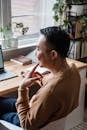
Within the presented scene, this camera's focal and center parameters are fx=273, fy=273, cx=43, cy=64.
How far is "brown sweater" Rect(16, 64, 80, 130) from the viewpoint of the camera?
150cm

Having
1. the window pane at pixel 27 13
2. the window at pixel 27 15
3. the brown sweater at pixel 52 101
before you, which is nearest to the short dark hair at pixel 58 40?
the brown sweater at pixel 52 101

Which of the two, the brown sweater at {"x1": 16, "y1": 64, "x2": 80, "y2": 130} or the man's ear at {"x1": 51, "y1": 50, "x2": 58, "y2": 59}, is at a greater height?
the man's ear at {"x1": 51, "y1": 50, "x2": 58, "y2": 59}

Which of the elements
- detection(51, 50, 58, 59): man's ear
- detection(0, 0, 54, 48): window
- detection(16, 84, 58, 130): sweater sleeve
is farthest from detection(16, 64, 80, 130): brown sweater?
detection(0, 0, 54, 48): window

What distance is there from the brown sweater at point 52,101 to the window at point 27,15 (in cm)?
153

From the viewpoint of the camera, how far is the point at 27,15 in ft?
10.8

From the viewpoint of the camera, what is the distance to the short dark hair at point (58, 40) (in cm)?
154

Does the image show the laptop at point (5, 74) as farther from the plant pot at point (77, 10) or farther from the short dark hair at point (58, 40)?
the plant pot at point (77, 10)

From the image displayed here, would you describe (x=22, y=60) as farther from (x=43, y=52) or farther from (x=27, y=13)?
(x=43, y=52)

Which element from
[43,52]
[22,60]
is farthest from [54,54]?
[22,60]

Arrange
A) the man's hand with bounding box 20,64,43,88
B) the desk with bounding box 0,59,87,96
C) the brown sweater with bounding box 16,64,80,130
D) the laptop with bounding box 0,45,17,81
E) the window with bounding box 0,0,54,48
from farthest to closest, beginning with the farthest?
1. the window with bounding box 0,0,54,48
2. the laptop with bounding box 0,45,17,81
3. the desk with bounding box 0,59,87,96
4. the man's hand with bounding box 20,64,43,88
5. the brown sweater with bounding box 16,64,80,130

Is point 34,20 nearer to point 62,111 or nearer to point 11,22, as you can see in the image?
point 11,22

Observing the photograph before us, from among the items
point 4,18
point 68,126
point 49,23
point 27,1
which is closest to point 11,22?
point 4,18

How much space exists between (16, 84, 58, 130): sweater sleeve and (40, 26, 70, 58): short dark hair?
0.78ft

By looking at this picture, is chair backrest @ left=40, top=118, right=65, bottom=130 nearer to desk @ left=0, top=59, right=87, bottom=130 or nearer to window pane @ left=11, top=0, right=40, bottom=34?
desk @ left=0, top=59, right=87, bottom=130
